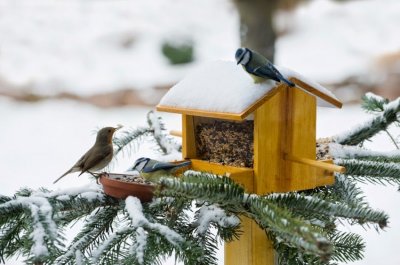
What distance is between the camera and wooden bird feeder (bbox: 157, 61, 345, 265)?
1119mm

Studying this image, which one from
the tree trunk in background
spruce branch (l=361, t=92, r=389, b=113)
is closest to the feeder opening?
spruce branch (l=361, t=92, r=389, b=113)

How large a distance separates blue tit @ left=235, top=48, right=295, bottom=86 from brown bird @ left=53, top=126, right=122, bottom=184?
14.0 inches

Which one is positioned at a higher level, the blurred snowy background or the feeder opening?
the blurred snowy background

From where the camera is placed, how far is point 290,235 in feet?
2.72

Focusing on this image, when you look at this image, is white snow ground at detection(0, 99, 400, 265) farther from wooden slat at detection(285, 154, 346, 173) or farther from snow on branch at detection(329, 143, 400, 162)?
wooden slat at detection(285, 154, 346, 173)

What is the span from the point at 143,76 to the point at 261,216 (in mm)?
3055

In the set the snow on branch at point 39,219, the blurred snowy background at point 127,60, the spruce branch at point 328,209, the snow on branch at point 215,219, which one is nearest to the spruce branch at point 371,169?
the spruce branch at point 328,209

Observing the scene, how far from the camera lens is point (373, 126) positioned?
1.36 m

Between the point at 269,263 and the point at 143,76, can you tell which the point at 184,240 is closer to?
the point at 269,263

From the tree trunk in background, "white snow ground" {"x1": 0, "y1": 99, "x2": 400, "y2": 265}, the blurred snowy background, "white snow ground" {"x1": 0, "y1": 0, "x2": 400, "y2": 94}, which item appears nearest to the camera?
the tree trunk in background

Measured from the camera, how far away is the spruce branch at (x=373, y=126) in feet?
4.43

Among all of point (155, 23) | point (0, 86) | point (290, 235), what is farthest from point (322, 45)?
point (290, 235)

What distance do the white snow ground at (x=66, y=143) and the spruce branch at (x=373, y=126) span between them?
58.1 inches

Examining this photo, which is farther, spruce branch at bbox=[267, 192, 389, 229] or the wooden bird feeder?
the wooden bird feeder
